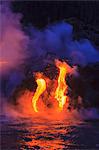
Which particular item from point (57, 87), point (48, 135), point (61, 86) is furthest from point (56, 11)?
point (48, 135)

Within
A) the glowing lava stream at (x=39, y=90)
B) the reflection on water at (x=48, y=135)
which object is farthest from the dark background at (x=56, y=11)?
the reflection on water at (x=48, y=135)

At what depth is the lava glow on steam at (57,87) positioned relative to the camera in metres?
24.7

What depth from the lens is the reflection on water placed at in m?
16.3

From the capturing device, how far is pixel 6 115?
77.4 feet

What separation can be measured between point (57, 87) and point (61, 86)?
28 cm

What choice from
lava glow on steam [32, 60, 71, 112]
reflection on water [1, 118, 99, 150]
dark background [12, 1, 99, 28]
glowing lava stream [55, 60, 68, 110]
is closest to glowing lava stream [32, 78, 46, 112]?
lava glow on steam [32, 60, 71, 112]

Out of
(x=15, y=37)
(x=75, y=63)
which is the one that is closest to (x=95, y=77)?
(x=75, y=63)

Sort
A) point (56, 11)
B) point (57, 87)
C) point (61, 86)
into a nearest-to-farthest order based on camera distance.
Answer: point (57, 87) < point (61, 86) < point (56, 11)

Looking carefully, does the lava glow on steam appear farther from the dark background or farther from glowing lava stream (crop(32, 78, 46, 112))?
the dark background

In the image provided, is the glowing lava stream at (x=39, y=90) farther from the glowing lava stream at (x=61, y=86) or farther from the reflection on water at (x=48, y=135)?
the reflection on water at (x=48, y=135)

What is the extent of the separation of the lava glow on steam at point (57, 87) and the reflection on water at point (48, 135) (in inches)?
102

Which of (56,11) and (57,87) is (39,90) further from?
(56,11)

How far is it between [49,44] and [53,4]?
39.8 feet

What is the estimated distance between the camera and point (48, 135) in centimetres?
1830
